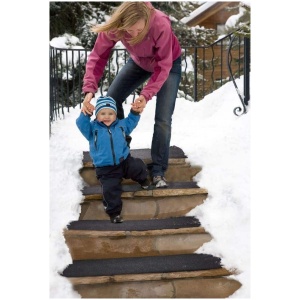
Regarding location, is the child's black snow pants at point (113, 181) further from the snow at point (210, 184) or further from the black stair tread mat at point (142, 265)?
the black stair tread mat at point (142, 265)

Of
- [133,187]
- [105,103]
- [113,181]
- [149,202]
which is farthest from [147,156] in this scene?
[105,103]

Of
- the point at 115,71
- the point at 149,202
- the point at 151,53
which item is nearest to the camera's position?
the point at 151,53

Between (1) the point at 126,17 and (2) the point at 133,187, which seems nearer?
(1) the point at 126,17

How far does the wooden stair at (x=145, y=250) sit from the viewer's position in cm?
300

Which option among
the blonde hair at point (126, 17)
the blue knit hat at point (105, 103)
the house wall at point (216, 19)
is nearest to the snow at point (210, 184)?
the blue knit hat at point (105, 103)

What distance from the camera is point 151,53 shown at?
11.1 feet

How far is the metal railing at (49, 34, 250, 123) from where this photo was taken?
5324 millimetres

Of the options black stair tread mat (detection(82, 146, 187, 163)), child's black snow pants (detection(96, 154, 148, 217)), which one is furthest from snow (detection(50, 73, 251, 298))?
child's black snow pants (detection(96, 154, 148, 217))

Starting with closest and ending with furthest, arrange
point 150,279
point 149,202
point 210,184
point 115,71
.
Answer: point 150,279
point 149,202
point 210,184
point 115,71

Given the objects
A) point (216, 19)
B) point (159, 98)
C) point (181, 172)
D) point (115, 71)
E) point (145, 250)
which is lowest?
point (145, 250)

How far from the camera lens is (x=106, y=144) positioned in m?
3.31

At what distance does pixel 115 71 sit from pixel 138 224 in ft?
15.8

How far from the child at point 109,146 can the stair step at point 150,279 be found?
1.56 feet

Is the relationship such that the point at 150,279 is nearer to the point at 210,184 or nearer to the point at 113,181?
the point at 113,181
